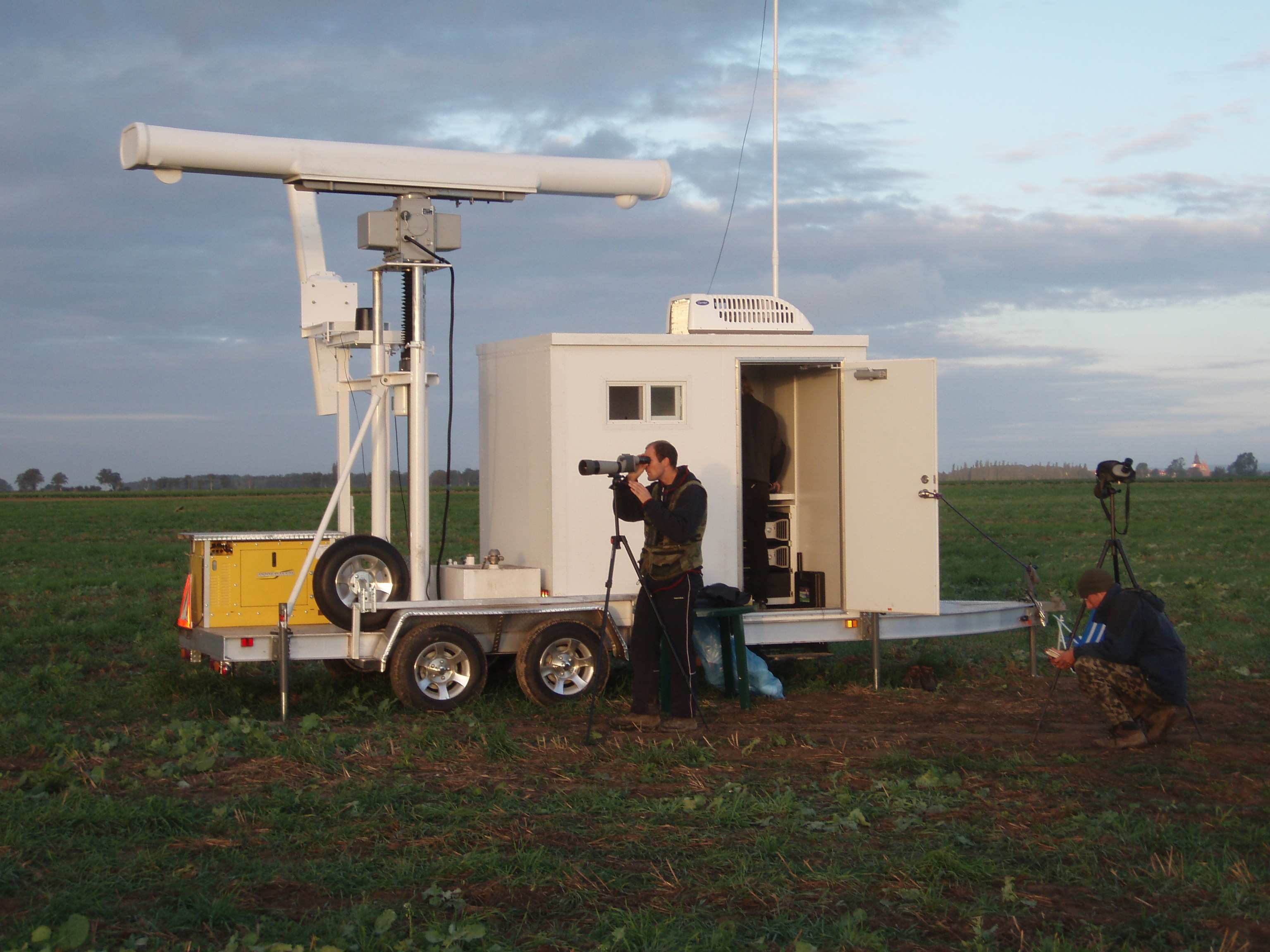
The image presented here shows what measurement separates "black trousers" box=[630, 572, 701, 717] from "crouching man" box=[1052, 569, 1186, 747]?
8.25 ft

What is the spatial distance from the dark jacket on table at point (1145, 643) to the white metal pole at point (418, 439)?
4.96 m

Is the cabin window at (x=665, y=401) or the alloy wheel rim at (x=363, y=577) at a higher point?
the cabin window at (x=665, y=401)

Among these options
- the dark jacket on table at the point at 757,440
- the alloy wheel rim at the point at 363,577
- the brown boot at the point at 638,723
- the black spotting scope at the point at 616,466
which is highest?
the dark jacket on table at the point at 757,440

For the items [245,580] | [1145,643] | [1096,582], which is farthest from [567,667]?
[1145,643]

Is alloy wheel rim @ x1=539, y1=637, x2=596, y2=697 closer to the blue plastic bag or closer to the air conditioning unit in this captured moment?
the blue plastic bag

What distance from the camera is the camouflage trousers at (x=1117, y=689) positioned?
8672 millimetres

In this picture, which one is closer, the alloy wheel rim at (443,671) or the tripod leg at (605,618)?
the tripod leg at (605,618)

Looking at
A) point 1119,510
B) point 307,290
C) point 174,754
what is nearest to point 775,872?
point 174,754

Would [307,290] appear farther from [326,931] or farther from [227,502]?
[227,502]

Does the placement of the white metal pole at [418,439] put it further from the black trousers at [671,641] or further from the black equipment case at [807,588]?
the black equipment case at [807,588]

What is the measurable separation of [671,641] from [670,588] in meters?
0.38

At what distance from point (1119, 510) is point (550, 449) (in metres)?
36.1

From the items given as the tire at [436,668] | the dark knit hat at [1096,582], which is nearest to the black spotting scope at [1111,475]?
the dark knit hat at [1096,582]

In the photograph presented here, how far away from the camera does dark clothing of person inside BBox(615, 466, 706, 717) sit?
31.0ft
